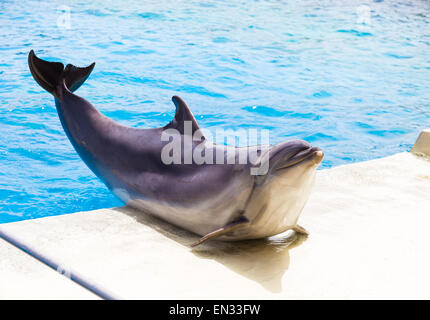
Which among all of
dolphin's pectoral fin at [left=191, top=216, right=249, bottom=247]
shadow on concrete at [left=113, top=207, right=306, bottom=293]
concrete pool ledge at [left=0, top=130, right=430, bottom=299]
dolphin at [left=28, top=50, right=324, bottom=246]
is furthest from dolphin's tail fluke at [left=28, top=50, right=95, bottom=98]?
dolphin's pectoral fin at [left=191, top=216, right=249, bottom=247]

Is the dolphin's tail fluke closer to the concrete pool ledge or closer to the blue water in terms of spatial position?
the concrete pool ledge

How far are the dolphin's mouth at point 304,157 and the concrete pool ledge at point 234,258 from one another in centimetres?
54

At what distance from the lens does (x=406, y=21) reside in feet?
54.3

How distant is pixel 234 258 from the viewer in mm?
3047

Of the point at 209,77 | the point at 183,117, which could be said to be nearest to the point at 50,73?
the point at 183,117

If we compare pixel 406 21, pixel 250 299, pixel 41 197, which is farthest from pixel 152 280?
pixel 406 21

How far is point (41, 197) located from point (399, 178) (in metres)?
3.30

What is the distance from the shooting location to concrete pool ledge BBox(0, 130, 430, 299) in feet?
8.82

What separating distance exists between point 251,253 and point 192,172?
0.57m

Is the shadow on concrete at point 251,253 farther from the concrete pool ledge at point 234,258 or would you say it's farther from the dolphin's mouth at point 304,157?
the dolphin's mouth at point 304,157

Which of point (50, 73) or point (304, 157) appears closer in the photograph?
point (304, 157)

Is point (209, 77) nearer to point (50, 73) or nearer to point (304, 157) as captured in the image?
point (50, 73)

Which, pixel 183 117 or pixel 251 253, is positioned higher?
pixel 183 117
